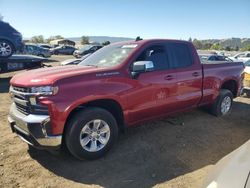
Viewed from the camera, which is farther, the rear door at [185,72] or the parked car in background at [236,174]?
the rear door at [185,72]

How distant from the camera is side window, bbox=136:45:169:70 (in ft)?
16.7

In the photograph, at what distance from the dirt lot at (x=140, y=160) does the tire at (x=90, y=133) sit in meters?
0.18

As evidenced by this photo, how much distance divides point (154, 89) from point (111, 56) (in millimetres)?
1003

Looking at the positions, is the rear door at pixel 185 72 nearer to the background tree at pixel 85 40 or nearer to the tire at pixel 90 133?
the tire at pixel 90 133

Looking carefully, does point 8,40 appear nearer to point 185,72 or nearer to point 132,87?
point 185,72

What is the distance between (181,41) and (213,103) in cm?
181

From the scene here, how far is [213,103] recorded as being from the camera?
22.1 feet

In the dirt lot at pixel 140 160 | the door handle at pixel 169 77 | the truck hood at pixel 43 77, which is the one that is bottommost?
the dirt lot at pixel 140 160

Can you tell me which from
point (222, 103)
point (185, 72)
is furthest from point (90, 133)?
point (222, 103)

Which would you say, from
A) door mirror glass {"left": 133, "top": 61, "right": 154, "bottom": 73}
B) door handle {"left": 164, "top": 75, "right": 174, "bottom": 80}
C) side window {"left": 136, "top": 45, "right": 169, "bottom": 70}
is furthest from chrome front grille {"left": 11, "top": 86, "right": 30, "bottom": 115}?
door handle {"left": 164, "top": 75, "right": 174, "bottom": 80}

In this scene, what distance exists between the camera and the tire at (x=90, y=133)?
159 inches

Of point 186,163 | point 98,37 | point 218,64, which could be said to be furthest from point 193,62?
point 98,37

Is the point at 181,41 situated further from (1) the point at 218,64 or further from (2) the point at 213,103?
(2) the point at 213,103

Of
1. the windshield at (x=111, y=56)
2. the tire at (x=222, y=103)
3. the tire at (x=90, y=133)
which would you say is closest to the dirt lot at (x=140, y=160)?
the tire at (x=90, y=133)
